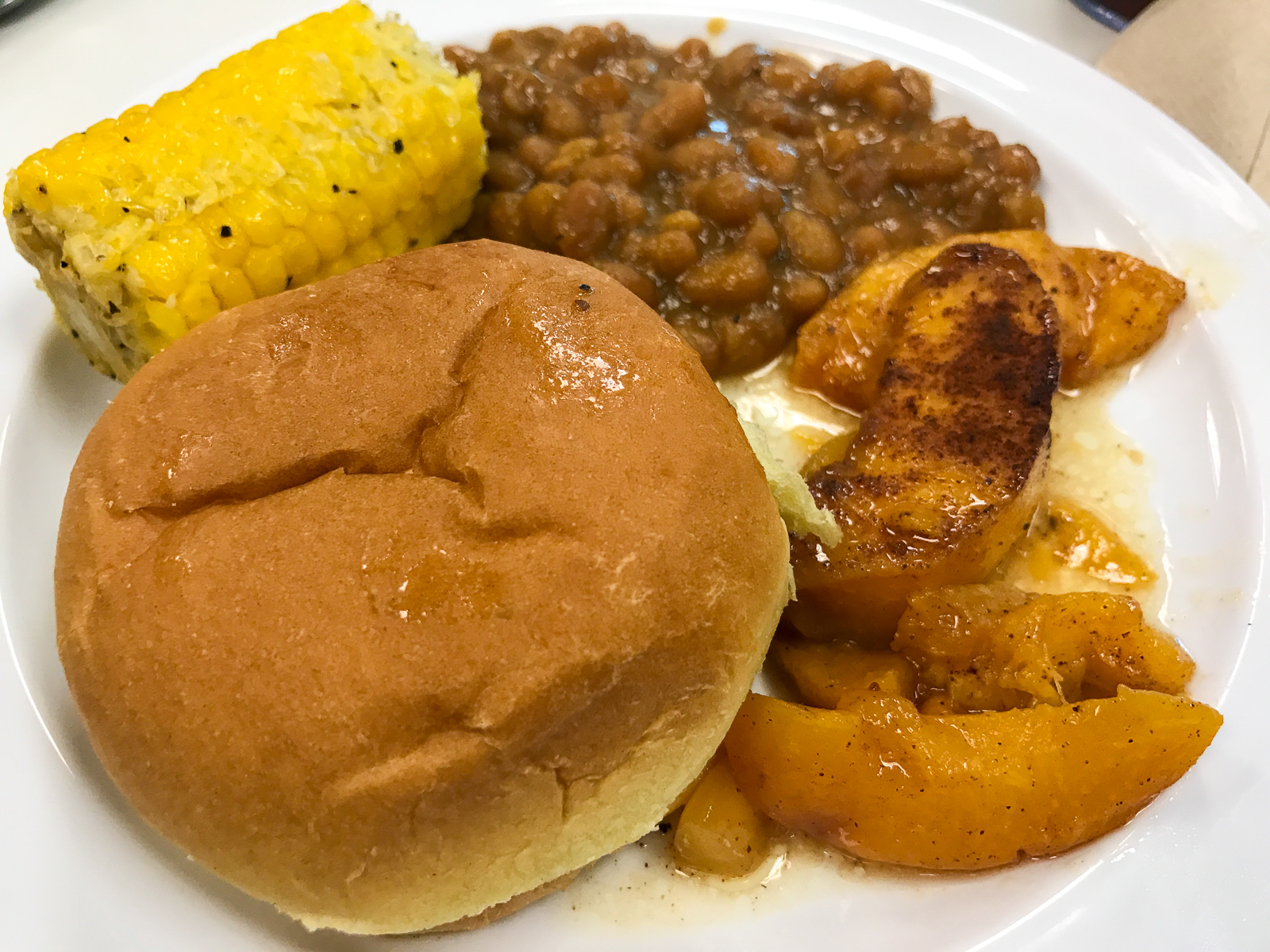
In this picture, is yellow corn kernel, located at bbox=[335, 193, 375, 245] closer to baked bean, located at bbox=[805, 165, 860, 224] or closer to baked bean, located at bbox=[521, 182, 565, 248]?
baked bean, located at bbox=[521, 182, 565, 248]

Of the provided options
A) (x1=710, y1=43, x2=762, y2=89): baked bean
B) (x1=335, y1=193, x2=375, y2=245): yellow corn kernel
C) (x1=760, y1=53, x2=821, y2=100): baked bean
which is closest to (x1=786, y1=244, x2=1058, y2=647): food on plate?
(x1=760, y1=53, x2=821, y2=100): baked bean

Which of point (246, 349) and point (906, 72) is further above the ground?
point (906, 72)

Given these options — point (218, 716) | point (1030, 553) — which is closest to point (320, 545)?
point (218, 716)

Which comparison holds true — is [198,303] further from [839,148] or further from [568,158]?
[839,148]

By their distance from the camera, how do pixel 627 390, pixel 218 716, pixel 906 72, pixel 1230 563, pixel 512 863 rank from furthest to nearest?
pixel 906 72
pixel 1230 563
pixel 627 390
pixel 512 863
pixel 218 716

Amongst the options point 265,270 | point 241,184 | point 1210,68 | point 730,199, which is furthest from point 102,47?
point 1210,68

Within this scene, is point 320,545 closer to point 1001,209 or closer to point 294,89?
point 294,89
